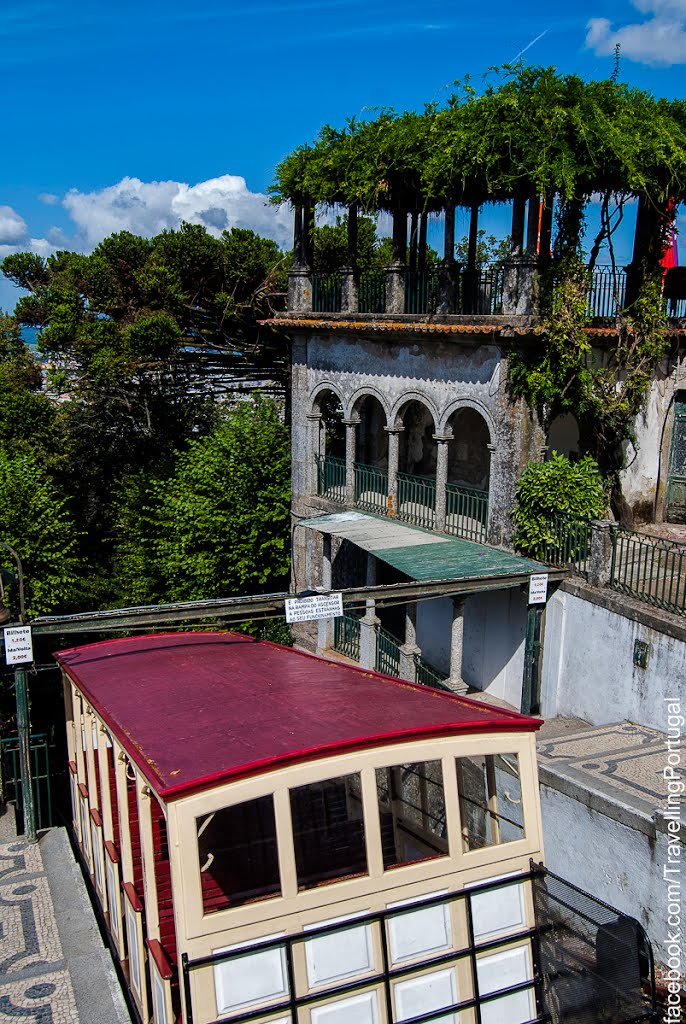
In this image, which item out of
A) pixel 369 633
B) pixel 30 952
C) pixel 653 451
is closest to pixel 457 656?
pixel 369 633

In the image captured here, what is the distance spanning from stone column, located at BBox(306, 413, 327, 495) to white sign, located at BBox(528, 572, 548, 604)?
8.38 meters

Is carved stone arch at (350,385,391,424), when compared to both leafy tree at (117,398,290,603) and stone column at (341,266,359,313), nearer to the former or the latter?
stone column at (341,266,359,313)

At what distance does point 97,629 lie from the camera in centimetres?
1034

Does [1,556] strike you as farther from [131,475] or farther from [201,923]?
[201,923]

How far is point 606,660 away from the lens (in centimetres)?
1394

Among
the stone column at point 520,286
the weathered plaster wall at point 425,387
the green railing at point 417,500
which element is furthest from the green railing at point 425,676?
the stone column at point 520,286

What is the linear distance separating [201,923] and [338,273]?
16.5 meters

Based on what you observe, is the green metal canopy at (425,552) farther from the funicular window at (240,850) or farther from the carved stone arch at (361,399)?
the funicular window at (240,850)

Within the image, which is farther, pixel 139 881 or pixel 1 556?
pixel 1 556

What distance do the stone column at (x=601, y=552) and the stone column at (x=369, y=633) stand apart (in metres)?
5.16

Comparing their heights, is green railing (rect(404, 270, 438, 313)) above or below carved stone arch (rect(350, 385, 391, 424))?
above

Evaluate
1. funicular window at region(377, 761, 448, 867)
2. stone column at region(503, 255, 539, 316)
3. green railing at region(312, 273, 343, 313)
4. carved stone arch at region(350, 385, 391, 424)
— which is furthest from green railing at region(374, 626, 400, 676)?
funicular window at region(377, 761, 448, 867)

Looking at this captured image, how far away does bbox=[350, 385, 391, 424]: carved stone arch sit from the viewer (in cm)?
1866

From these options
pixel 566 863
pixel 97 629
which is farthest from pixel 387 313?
pixel 566 863
